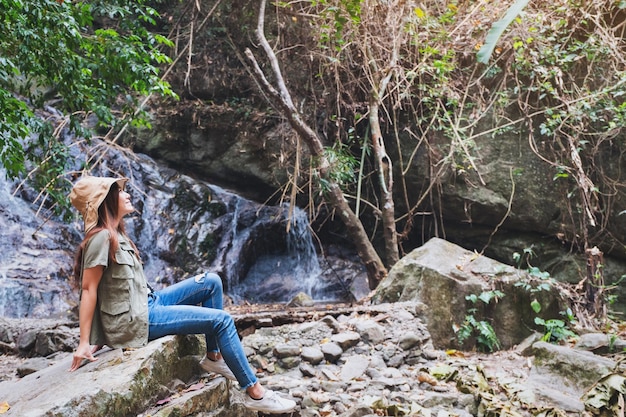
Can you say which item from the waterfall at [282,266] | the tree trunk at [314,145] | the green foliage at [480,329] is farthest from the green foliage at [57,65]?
the green foliage at [480,329]

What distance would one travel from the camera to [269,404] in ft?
9.09

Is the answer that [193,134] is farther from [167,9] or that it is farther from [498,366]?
[498,366]

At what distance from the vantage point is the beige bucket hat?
259 centimetres

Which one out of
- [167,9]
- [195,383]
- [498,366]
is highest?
[167,9]

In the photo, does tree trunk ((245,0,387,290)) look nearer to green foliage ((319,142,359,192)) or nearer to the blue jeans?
green foliage ((319,142,359,192))

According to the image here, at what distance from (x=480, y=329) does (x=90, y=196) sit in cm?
379

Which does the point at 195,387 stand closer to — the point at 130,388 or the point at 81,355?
the point at 130,388

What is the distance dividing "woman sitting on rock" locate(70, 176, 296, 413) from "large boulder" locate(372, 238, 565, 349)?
2369mm

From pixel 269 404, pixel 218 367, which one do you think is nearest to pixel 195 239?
pixel 218 367

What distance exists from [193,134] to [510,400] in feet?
26.2

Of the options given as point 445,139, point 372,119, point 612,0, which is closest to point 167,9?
point 372,119

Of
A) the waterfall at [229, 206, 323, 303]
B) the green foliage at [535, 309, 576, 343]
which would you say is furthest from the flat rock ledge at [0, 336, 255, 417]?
the waterfall at [229, 206, 323, 303]

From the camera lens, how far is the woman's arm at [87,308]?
8.09 feet

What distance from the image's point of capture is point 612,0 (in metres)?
6.60
